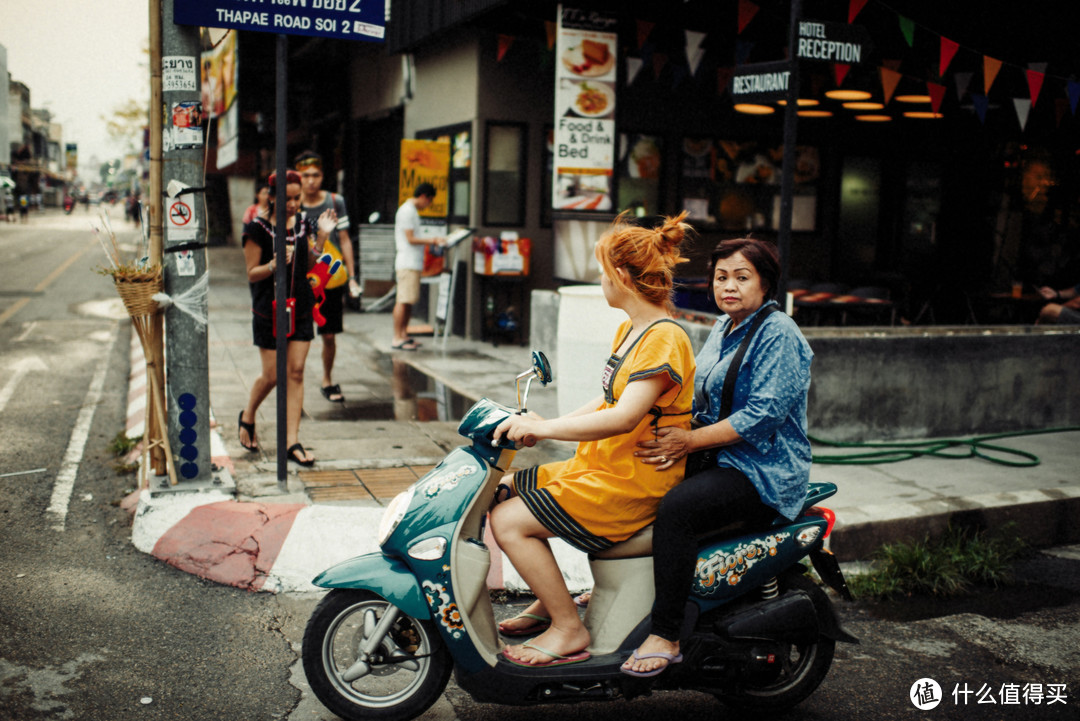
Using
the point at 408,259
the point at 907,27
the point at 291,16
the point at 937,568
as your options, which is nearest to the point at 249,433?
the point at 291,16

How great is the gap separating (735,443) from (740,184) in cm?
1062

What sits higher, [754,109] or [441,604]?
[754,109]

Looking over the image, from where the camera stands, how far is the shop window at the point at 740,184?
42.1 feet

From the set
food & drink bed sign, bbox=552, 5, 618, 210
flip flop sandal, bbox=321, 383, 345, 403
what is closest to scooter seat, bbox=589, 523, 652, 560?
flip flop sandal, bbox=321, 383, 345, 403

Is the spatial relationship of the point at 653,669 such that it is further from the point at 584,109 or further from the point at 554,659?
the point at 584,109

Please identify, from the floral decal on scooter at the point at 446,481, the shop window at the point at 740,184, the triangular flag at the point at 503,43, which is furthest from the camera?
the shop window at the point at 740,184

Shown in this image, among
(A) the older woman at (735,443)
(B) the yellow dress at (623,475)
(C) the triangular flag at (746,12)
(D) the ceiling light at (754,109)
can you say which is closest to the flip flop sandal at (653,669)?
(A) the older woman at (735,443)

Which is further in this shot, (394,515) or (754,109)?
(754,109)

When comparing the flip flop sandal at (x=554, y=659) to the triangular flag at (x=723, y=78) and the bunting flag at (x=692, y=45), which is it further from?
the triangular flag at (x=723, y=78)

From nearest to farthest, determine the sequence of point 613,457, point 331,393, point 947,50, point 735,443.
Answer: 1. point 613,457
2. point 735,443
3. point 331,393
4. point 947,50

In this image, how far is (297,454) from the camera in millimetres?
6027

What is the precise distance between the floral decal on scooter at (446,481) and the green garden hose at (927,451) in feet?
13.0

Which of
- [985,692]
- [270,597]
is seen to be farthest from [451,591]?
[985,692]

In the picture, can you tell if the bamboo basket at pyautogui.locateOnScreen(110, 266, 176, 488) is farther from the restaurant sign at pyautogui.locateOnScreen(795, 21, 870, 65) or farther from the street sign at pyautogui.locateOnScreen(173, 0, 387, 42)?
the restaurant sign at pyautogui.locateOnScreen(795, 21, 870, 65)
